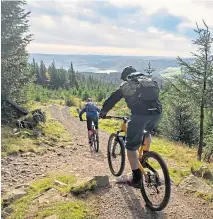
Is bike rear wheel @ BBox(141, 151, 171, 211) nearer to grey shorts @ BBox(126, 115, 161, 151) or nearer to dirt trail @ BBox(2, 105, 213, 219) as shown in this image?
dirt trail @ BBox(2, 105, 213, 219)

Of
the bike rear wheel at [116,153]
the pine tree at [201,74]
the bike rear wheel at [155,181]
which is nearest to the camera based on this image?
the bike rear wheel at [155,181]

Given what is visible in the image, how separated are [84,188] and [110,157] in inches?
62.6

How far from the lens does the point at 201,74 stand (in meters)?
14.3

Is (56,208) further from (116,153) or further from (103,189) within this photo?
(116,153)

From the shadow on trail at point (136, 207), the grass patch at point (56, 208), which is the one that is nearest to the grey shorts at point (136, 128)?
the shadow on trail at point (136, 207)

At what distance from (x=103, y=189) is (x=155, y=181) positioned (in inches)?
55.0

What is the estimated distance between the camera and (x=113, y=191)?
5852 mm

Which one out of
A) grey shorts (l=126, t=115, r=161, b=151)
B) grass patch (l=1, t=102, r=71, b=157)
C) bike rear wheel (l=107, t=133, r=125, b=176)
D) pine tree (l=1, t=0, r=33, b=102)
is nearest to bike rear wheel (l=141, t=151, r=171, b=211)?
grey shorts (l=126, t=115, r=161, b=151)

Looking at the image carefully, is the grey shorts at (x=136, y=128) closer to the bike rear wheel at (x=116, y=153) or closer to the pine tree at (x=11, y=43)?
the bike rear wheel at (x=116, y=153)

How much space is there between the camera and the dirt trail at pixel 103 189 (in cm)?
511

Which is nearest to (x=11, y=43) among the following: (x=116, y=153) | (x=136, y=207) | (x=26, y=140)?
(x=26, y=140)

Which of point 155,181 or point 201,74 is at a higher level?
point 201,74

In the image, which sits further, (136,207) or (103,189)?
(103,189)

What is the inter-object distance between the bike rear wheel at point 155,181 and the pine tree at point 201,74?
9.79 metres
